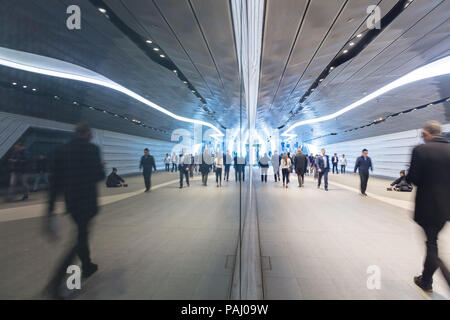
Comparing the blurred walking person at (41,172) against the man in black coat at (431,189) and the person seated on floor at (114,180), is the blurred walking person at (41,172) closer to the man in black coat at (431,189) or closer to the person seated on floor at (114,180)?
the person seated on floor at (114,180)

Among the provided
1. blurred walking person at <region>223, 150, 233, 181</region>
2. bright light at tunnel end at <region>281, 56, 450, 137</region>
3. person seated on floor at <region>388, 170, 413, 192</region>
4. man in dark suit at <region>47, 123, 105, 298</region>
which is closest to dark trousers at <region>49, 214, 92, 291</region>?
man in dark suit at <region>47, 123, 105, 298</region>

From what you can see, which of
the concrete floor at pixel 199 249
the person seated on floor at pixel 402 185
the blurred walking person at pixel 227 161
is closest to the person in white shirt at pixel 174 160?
the concrete floor at pixel 199 249

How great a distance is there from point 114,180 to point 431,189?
3.07m

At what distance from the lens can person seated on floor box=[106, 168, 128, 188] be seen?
692 mm

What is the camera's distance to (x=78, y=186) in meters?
0.62

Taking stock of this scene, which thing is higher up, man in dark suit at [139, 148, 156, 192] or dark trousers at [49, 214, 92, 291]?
man in dark suit at [139, 148, 156, 192]

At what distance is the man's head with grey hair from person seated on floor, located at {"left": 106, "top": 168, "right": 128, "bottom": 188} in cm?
309

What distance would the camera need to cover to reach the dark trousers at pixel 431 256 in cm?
219

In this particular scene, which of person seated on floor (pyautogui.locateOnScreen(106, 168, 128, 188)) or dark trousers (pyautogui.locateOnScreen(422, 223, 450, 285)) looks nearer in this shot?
person seated on floor (pyautogui.locateOnScreen(106, 168, 128, 188))

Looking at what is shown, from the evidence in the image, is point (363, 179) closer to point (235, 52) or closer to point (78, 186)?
point (235, 52)

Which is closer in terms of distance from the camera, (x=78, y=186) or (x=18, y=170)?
(x=18, y=170)

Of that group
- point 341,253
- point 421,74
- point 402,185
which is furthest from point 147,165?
point 402,185

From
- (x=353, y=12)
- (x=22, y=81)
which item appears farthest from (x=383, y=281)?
(x=353, y=12)

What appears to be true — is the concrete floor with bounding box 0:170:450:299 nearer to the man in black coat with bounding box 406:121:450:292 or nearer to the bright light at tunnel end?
the man in black coat with bounding box 406:121:450:292
